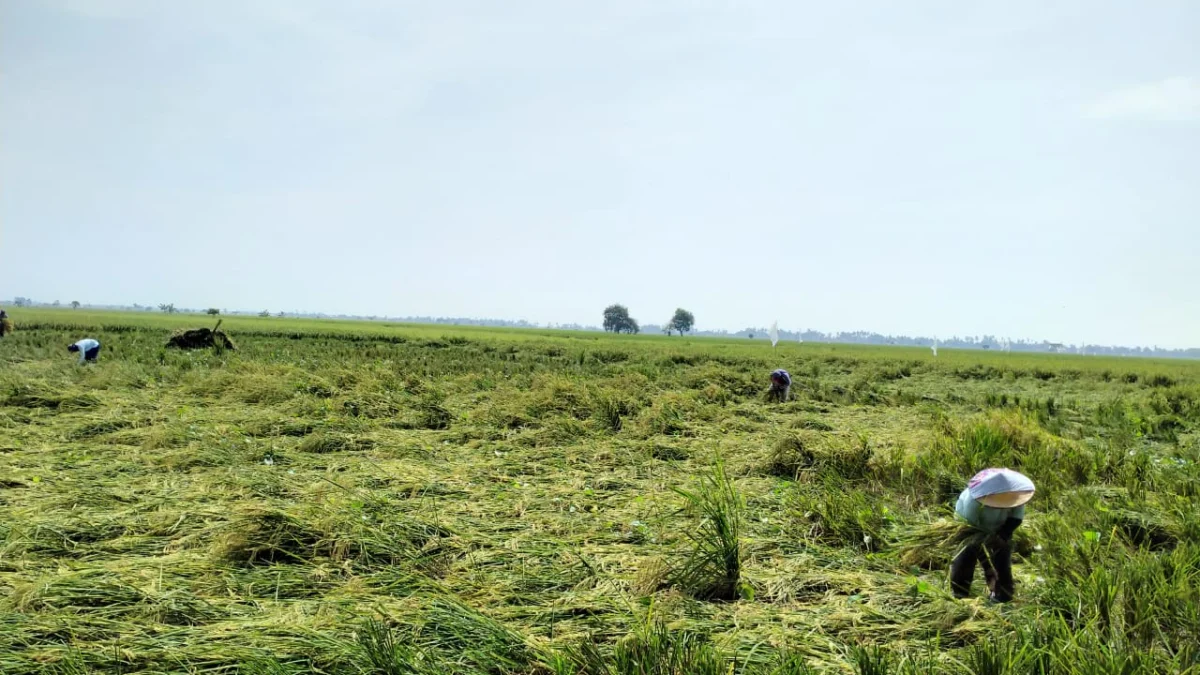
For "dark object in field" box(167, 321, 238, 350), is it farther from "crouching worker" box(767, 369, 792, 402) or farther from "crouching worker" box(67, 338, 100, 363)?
"crouching worker" box(767, 369, 792, 402)

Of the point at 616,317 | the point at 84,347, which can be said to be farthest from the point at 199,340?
the point at 616,317

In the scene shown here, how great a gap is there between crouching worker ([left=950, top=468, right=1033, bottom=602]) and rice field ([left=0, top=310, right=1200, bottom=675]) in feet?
0.50

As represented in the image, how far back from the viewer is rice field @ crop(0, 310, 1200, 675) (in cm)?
252

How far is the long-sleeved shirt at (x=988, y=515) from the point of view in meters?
3.18

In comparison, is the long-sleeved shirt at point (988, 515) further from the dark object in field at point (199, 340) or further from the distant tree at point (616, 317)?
the distant tree at point (616, 317)

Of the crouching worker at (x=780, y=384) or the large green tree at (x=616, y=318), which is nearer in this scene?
the crouching worker at (x=780, y=384)

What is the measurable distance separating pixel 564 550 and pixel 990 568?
97.1 inches

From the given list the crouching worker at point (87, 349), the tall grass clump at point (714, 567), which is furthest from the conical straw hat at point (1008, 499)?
the crouching worker at point (87, 349)

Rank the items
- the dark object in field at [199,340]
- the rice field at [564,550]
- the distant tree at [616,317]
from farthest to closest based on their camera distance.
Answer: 1. the distant tree at [616,317]
2. the dark object in field at [199,340]
3. the rice field at [564,550]

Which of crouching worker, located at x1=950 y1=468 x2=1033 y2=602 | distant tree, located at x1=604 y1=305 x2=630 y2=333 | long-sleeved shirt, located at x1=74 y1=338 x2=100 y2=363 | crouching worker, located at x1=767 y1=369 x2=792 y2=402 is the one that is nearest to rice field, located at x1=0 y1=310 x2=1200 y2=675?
crouching worker, located at x1=950 y1=468 x2=1033 y2=602

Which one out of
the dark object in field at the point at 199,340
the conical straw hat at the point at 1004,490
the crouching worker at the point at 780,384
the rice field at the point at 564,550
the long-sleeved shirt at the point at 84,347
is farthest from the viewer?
the dark object in field at the point at 199,340

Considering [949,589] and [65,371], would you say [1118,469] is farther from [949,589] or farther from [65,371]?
[65,371]

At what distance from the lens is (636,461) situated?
6.70 m

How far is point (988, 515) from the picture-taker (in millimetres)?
3207
